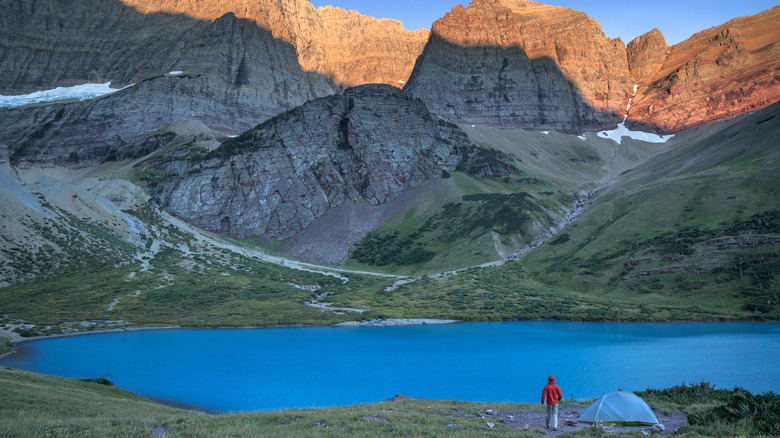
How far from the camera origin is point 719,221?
95.9 m

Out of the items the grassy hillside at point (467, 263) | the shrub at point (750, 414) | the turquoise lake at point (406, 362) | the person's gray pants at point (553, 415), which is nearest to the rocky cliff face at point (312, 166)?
the grassy hillside at point (467, 263)

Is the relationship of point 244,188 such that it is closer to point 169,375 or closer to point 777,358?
point 169,375

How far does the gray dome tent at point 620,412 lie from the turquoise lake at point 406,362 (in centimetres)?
1262

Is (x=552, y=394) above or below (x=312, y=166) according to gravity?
below

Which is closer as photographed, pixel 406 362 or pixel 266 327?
pixel 406 362

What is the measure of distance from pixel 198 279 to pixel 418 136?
370ft

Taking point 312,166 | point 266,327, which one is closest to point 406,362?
point 266,327

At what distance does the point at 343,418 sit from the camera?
20.9 metres

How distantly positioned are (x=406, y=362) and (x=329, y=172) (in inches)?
5387

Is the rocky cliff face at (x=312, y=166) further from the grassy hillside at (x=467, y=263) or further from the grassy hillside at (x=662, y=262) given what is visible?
the grassy hillside at (x=662, y=262)

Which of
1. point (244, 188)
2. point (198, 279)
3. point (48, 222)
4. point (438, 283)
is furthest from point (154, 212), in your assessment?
point (438, 283)

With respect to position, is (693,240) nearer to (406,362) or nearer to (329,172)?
(406,362)

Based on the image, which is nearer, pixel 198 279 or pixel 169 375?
pixel 169 375

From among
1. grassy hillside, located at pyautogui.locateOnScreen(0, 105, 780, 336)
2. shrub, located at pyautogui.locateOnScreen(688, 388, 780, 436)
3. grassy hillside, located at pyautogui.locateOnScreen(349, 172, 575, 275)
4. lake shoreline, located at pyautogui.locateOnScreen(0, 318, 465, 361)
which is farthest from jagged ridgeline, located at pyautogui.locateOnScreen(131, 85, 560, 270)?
shrub, located at pyautogui.locateOnScreen(688, 388, 780, 436)
